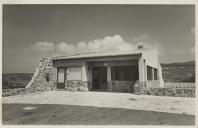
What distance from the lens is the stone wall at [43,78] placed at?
1192cm

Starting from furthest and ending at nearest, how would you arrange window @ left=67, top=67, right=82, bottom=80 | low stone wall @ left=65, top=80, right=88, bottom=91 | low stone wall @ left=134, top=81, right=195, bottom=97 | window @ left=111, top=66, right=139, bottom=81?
window @ left=67, top=67, right=82, bottom=80
low stone wall @ left=65, top=80, right=88, bottom=91
window @ left=111, top=66, right=139, bottom=81
low stone wall @ left=134, top=81, right=195, bottom=97

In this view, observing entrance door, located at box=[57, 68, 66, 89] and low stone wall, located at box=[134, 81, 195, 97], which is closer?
low stone wall, located at box=[134, 81, 195, 97]

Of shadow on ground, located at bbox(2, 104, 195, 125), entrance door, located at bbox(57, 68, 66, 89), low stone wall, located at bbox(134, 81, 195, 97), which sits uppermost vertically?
entrance door, located at bbox(57, 68, 66, 89)

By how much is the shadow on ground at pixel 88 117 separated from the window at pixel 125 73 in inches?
204

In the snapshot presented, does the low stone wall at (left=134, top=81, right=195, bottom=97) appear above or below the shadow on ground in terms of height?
above

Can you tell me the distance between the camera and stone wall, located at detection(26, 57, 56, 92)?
11.9 m

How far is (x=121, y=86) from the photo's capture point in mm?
12234

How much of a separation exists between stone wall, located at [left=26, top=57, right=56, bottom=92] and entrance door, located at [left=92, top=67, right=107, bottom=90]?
2398 millimetres

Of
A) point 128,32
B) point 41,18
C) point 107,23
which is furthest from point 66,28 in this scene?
point 128,32

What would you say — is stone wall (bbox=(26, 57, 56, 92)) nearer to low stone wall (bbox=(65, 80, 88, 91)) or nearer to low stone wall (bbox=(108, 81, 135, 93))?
low stone wall (bbox=(65, 80, 88, 91))

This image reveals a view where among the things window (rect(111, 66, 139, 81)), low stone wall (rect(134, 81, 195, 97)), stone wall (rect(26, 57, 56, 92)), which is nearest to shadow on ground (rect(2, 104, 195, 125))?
low stone wall (rect(134, 81, 195, 97))

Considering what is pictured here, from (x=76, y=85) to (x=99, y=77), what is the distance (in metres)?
1.55

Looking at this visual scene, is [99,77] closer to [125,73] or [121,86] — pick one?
[121,86]

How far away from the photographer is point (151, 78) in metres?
12.6
